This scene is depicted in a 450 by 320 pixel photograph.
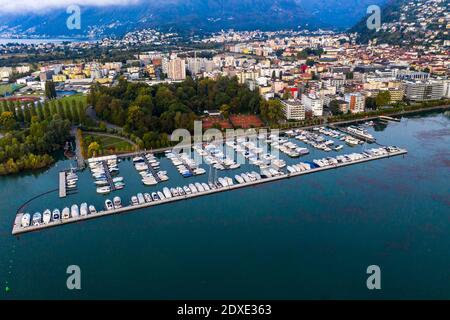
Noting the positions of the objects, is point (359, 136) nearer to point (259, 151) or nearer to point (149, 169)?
point (259, 151)

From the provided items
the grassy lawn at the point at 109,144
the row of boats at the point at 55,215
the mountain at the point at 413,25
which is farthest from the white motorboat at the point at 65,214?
the mountain at the point at 413,25

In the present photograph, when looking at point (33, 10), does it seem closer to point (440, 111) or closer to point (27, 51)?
point (27, 51)

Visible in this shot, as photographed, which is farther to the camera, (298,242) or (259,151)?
(259,151)

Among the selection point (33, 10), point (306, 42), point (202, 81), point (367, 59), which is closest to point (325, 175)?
point (202, 81)

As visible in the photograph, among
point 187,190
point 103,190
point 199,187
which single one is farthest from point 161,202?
point 103,190

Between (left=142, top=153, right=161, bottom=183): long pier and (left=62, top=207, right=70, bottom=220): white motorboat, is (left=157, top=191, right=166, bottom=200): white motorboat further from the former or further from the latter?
(left=62, top=207, right=70, bottom=220): white motorboat

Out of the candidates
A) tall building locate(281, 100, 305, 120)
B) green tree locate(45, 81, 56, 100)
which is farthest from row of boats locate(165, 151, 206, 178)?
green tree locate(45, 81, 56, 100)
